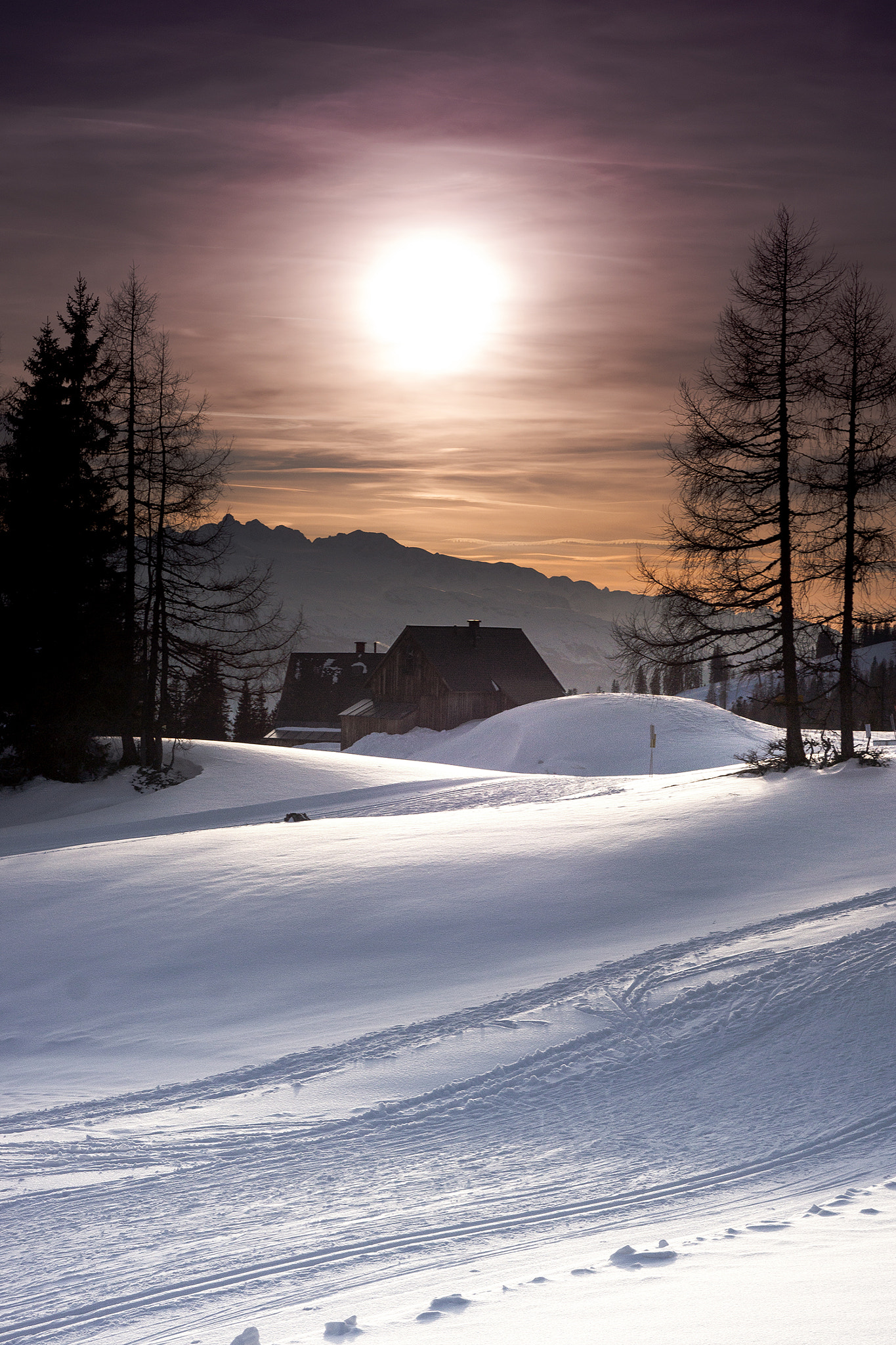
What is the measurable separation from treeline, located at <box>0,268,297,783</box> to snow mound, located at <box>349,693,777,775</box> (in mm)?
13923

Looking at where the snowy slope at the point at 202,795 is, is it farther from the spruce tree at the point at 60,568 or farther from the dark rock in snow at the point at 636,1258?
the dark rock in snow at the point at 636,1258

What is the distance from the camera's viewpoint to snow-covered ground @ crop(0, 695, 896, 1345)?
3.73 m

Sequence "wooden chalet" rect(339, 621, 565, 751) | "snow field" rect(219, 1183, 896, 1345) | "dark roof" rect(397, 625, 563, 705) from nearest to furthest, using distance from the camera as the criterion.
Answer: "snow field" rect(219, 1183, 896, 1345) → "wooden chalet" rect(339, 621, 565, 751) → "dark roof" rect(397, 625, 563, 705)

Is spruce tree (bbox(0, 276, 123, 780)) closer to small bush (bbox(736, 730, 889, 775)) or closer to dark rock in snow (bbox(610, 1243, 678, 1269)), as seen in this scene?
small bush (bbox(736, 730, 889, 775))

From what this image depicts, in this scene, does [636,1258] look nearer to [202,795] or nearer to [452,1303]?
[452,1303]

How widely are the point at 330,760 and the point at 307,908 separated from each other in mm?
17889

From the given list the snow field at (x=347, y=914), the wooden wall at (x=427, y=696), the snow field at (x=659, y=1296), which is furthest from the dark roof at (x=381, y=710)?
the snow field at (x=659, y=1296)

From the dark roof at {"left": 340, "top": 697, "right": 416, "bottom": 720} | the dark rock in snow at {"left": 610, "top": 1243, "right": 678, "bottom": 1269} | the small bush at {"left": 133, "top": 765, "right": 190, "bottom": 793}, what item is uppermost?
the dark roof at {"left": 340, "top": 697, "right": 416, "bottom": 720}

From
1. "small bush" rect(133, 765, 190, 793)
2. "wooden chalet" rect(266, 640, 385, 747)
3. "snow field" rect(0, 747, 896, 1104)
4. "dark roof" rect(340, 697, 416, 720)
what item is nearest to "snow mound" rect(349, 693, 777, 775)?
"dark roof" rect(340, 697, 416, 720)

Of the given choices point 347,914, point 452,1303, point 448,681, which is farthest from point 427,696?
point 452,1303

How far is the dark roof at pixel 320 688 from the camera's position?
226 ft

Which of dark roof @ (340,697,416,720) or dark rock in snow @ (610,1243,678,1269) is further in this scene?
dark roof @ (340,697,416,720)

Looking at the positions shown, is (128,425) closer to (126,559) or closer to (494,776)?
(126,559)

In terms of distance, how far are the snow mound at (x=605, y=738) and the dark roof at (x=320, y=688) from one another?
78.2 ft
